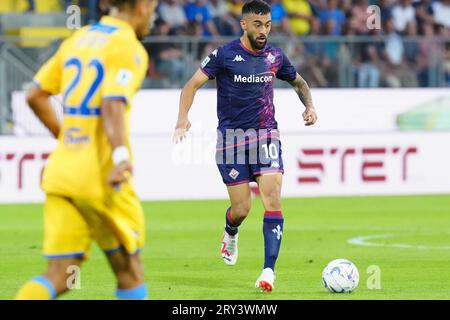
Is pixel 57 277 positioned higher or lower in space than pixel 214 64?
lower

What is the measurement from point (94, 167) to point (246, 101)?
4.69 m

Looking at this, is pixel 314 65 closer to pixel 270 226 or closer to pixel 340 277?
pixel 270 226

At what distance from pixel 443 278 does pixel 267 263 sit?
72.5 inches

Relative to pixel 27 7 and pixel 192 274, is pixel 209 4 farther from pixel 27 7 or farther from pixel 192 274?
pixel 192 274

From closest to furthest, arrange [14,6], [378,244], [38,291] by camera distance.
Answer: [38,291] < [378,244] < [14,6]

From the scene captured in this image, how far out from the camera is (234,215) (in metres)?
11.4

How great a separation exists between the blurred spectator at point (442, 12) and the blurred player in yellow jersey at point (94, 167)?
18569 mm

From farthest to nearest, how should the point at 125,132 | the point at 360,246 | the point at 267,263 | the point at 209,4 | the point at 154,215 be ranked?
the point at 209,4 → the point at 154,215 → the point at 360,246 → the point at 267,263 → the point at 125,132

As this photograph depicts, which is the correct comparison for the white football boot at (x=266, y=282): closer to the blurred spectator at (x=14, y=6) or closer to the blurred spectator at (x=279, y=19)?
the blurred spectator at (x=14, y=6)

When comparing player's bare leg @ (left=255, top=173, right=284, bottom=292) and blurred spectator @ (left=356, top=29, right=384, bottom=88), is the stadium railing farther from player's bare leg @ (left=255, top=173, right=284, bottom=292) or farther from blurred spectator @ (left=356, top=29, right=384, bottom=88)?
player's bare leg @ (left=255, top=173, right=284, bottom=292)

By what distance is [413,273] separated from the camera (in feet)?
36.9

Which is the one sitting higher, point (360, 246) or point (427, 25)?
point (427, 25)

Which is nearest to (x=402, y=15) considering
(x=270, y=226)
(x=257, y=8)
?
(x=257, y=8)

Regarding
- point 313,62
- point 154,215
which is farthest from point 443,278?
point 313,62
